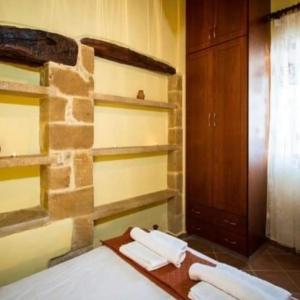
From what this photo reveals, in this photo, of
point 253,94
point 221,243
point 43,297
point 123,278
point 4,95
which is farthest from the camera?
point 221,243

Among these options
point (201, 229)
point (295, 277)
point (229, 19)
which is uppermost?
point (229, 19)

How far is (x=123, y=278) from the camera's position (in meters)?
1.23

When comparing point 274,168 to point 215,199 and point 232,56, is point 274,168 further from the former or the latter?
point 232,56

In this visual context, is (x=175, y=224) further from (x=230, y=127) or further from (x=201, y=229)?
(x=230, y=127)

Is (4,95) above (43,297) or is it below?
above

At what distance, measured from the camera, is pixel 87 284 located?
1.18m

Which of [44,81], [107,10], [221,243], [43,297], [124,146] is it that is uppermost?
[107,10]

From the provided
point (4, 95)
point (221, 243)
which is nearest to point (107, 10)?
point (4, 95)

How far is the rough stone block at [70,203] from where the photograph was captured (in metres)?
1.67

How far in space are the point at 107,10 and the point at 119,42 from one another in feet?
0.93

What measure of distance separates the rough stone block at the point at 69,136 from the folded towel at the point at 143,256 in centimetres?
83

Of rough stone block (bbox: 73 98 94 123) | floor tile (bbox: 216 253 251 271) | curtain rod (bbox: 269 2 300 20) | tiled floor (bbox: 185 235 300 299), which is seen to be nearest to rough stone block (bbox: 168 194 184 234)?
tiled floor (bbox: 185 235 300 299)

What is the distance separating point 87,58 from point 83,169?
2.90 feet

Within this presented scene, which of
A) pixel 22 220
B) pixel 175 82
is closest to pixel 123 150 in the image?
pixel 22 220
